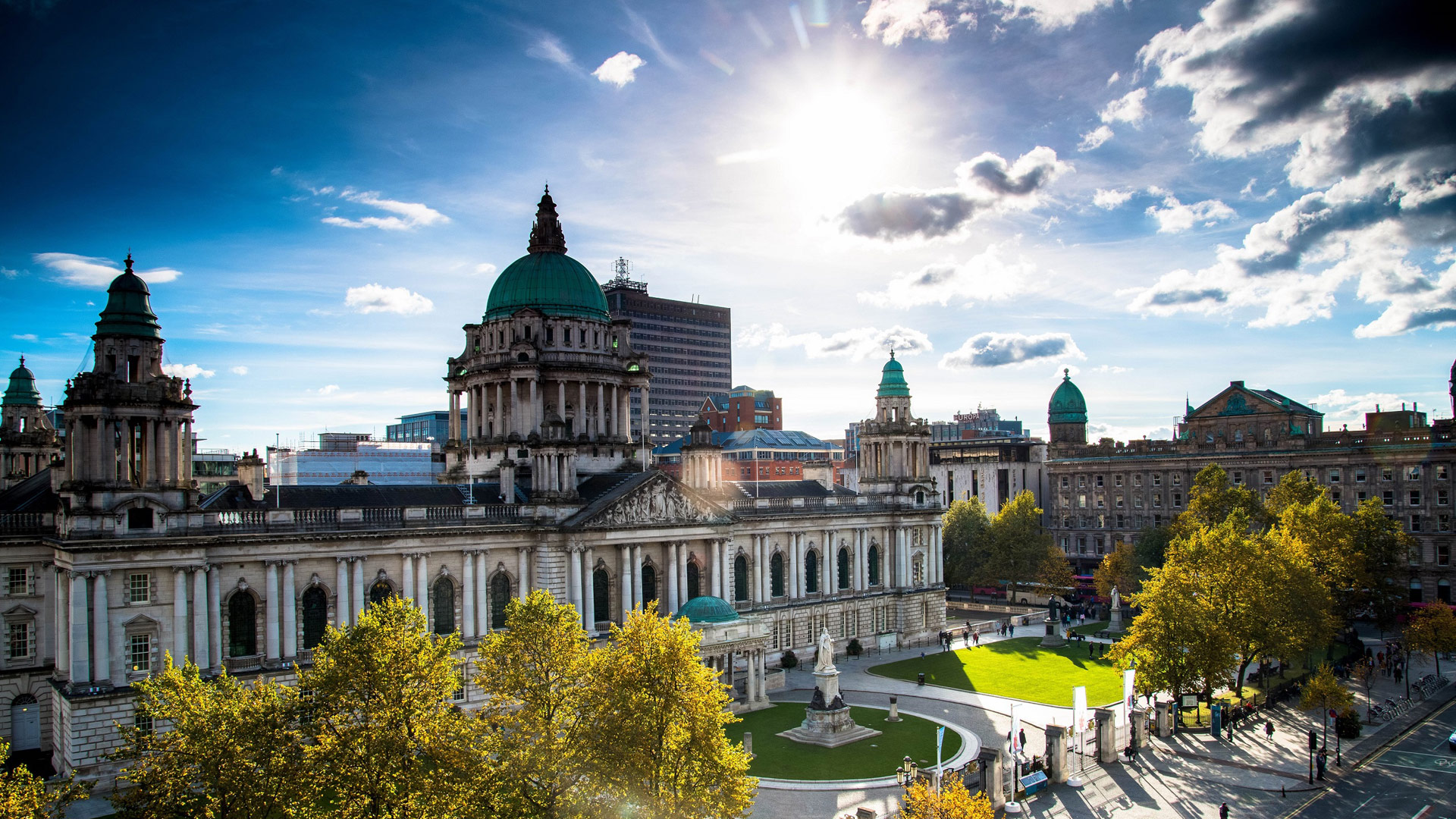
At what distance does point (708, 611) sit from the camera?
61.3 meters

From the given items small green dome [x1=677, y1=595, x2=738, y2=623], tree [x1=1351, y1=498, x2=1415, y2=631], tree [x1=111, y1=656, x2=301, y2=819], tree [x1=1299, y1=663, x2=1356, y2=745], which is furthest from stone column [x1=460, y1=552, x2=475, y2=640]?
tree [x1=1351, y1=498, x2=1415, y2=631]

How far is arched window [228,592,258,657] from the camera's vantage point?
52781 millimetres

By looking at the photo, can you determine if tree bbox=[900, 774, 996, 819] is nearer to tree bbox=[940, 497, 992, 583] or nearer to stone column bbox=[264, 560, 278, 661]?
stone column bbox=[264, 560, 278, 661]

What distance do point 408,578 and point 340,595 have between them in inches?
151

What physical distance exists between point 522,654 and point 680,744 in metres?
7.06

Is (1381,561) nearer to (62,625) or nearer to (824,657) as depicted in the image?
(824,657)

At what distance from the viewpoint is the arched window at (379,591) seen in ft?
188

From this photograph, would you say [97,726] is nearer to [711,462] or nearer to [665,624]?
[665,624]

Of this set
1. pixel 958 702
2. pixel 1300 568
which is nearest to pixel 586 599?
pixel 958 702

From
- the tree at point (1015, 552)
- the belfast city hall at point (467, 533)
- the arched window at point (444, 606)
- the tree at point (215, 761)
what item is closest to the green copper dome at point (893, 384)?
the belfast city hall at point (467, 533)

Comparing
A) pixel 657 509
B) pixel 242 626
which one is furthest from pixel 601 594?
pixel 242 626

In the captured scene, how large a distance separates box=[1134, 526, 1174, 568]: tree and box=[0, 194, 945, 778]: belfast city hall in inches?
870

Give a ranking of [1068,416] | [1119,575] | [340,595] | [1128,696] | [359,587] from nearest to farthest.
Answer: [1128,696] < [340,595] < [359,587] < [1119,575] < [1068,416]

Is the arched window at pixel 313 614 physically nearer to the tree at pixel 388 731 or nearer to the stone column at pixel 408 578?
the stone column at pixel 408 578
